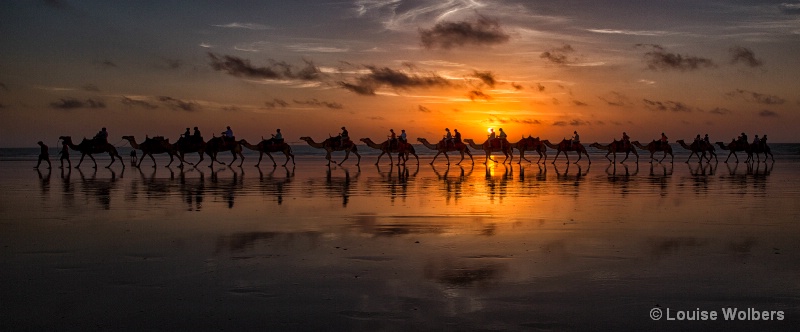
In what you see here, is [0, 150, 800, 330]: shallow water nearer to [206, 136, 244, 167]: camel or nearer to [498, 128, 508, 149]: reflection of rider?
[206, 136, 244, 167]: camel

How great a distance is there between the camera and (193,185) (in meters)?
22.7

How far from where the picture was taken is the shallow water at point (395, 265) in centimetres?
580

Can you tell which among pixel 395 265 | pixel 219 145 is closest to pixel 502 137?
pixel 219 145

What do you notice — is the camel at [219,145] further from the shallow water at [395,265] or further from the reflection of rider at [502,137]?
the shallow water at [395,265]

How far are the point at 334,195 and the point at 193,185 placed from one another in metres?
6.53

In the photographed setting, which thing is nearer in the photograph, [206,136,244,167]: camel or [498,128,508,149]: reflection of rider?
[206,136,244,167]: camel

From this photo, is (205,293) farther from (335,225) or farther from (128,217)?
(128,217)

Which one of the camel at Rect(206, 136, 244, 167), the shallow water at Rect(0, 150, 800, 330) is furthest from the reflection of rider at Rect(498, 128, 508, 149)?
the shallow water at Rect(0, 150, 800, 330)

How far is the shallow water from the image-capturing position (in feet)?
19.0

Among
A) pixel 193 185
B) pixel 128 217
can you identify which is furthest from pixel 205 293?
pixel 193 185

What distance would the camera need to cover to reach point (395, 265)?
7949 mm

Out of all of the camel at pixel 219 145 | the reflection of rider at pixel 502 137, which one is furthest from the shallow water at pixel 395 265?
the reflection of rider at pixel 502 137

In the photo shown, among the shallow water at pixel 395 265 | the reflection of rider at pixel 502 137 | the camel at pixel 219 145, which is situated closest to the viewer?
the shallow water at pixel 395 265

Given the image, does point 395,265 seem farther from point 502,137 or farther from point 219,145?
point 502,137
